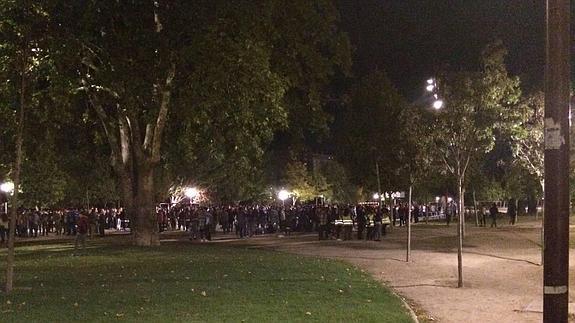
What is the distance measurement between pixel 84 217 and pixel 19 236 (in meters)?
16.8

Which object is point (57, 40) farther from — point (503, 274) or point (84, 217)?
point (503, 274)

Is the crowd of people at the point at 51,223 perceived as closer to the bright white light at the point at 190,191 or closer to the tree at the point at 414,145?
the bright white light at the point at 190,191

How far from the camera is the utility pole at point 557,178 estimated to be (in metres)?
6.49

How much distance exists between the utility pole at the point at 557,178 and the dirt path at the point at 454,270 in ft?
15.0

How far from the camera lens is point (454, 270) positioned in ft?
59.6

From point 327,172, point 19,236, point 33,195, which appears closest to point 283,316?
point 19,236

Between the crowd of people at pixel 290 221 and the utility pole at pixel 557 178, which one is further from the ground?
the utility pole at pixel 557 178

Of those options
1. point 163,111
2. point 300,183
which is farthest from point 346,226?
point 300,183

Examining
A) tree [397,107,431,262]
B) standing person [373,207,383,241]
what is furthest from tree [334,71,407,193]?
tree [397,107,431,262]

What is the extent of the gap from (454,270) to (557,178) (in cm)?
1207

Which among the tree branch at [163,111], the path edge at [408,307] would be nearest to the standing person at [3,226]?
the tree branch at [163,111]

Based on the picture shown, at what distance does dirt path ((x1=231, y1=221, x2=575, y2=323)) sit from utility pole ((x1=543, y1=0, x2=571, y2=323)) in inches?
180

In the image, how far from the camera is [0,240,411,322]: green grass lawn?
10219 mm

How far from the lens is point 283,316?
1016 centimetres
